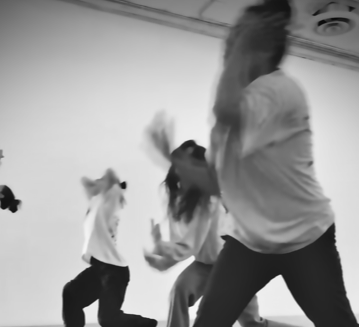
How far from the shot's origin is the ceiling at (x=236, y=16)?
2697 millimetres

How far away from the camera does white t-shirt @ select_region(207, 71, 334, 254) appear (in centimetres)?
174

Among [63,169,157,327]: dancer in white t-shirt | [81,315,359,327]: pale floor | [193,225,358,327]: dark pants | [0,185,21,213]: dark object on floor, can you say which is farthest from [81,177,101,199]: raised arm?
[81,315,359,327]: pale floor

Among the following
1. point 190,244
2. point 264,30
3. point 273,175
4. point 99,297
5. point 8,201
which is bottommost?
point 99,297

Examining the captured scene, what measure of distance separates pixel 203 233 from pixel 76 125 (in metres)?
0.90

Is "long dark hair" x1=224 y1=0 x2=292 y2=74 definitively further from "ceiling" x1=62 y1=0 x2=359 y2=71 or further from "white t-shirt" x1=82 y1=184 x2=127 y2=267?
"white t-shirt" x1=82 y1=184 x2=127 y2=267

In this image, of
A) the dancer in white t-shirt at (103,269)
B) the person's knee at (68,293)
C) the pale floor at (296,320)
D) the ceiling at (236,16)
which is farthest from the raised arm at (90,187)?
the pale floor at (296,320)

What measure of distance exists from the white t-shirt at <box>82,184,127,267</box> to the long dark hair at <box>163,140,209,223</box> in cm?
30

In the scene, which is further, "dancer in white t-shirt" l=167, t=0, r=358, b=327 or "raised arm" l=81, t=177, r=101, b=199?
"raised arm" l=81, t=177, r=101, b=199

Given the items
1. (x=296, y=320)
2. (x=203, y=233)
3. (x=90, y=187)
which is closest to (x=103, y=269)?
(x=90, y=187)

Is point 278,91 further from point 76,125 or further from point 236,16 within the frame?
point 76,125

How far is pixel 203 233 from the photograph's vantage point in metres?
2.26

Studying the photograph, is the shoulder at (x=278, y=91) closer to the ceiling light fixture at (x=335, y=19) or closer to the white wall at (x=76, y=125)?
the white wall at (x=76, y=125)

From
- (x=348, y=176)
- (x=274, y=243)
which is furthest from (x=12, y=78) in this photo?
(x=348, y=176)

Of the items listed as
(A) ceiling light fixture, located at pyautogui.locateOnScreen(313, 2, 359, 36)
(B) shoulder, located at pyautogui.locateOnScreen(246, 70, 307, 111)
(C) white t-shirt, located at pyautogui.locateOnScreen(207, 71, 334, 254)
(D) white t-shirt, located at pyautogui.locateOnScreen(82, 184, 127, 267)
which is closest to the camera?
(C) white t-shirt, located at pyautogui.locateOnScreen(207, 71, 334, 254)
